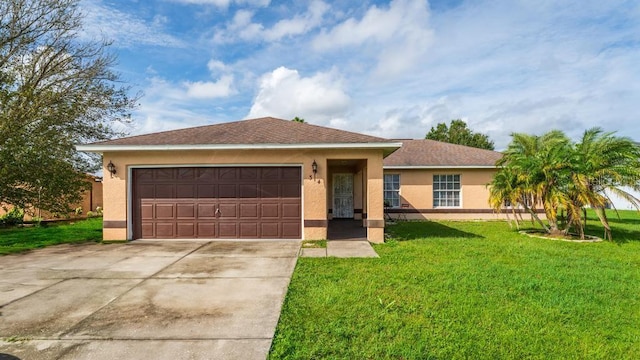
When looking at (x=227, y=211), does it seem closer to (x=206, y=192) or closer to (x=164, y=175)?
(x=206, y=192)

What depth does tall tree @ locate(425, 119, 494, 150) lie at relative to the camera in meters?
46.8

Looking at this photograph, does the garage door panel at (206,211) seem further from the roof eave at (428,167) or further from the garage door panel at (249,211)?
the roof eave at (428,167)

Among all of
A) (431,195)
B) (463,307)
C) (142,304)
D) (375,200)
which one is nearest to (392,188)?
(431,195)

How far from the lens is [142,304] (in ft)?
16.0

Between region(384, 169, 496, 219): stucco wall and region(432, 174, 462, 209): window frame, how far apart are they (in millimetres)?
167

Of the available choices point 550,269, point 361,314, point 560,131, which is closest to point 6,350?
point 361,314

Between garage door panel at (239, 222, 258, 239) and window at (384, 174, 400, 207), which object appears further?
window at (384, 174, 400, 207)

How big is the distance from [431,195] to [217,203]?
10.4m

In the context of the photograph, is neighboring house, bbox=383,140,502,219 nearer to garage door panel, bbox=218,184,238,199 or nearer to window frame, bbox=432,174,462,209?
window frame, bbox=432,174,462,209

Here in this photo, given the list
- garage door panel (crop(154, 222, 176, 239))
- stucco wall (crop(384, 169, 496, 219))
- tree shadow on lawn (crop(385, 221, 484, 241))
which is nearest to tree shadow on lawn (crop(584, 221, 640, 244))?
stucco wall (crop(384, 169, 496, 219))

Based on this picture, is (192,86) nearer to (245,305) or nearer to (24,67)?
(24,67)

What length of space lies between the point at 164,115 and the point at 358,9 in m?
14.6

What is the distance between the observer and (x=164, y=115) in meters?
20.8

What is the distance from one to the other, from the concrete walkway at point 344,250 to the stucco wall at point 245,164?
69cm
